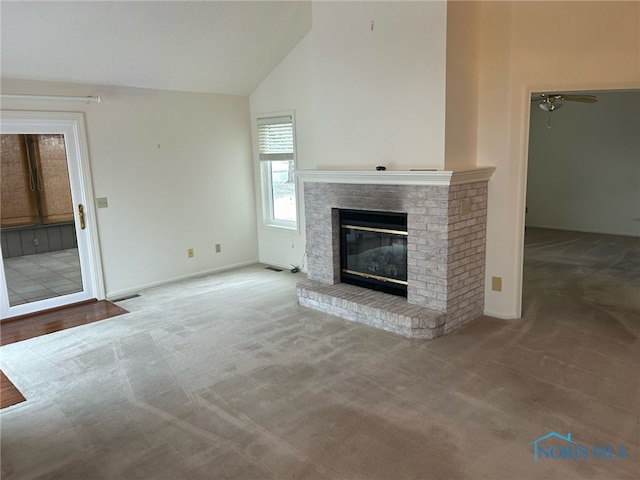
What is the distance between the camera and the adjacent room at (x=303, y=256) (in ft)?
8.37

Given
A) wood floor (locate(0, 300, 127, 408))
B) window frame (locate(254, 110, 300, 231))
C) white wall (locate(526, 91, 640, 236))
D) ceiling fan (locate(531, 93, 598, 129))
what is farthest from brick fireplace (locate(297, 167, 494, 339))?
white wall (locate(526, 91, 640, 236))

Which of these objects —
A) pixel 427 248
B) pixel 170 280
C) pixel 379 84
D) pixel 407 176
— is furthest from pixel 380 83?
pixel 170 280

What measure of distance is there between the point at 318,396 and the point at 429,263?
5.10 feet

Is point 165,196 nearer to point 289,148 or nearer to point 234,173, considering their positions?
point 234,173

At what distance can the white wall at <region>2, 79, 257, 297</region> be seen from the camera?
5.01 meters

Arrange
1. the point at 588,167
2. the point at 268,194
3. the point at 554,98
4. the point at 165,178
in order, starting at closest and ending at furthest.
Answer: the point at 554,98, the point at 165,178, the point at 268,194, the point at 588,167

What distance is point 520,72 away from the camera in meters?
3.80

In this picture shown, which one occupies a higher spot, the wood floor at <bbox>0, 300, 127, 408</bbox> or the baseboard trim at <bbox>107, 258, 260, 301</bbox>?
the baseboard trim at <bbox>107, 258, 260, 301</bbox>

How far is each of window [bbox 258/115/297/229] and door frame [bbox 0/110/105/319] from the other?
7.26 feet

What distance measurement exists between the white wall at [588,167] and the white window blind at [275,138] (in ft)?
16.8

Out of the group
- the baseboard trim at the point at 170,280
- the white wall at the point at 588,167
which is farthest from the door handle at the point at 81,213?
the white wall at the point at 588,167

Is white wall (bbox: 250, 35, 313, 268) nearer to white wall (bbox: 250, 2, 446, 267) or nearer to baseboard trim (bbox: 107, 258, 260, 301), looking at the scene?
baseboard trim (bbox: 107, 258, 260, 301)

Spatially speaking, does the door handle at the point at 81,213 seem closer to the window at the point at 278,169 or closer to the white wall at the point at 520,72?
the window at the point at 278,169

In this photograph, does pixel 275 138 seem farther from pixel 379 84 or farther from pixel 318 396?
pixel 318 396
